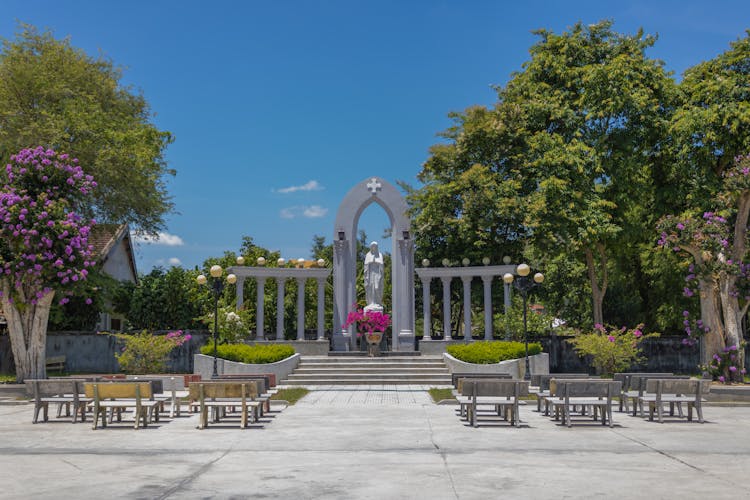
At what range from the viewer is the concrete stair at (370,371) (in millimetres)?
25266

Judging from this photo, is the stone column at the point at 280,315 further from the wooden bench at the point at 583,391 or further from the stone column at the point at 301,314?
the wooden bench at the point at 583,391

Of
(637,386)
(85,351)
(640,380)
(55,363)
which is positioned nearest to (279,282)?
(85,351)

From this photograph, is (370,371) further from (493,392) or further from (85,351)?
(85,351)

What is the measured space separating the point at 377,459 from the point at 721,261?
56.7ft

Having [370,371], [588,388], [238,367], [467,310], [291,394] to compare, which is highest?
[467,310]

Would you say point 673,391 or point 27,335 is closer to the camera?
point 673,391

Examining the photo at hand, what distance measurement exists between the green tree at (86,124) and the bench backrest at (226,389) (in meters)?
17.3

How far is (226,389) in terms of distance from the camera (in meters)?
14.4

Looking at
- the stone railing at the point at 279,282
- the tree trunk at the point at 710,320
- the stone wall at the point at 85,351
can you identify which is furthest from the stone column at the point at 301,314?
the tree trunk at the point at 710,320

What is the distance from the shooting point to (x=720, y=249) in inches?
902

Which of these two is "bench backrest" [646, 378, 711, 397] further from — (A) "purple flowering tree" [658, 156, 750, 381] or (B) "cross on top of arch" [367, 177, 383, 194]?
(B) "cross on top of arch" [367, 177, 383, 194]

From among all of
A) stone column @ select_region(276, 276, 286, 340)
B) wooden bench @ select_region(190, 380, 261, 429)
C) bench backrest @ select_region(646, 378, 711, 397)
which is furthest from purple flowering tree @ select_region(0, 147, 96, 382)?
bench backrest @ select_region(646, 378, 711, 397)

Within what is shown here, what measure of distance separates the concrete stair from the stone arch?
3967 millimetres

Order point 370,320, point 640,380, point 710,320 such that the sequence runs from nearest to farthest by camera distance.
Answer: point 640,380, point 710,320, point 370,320
